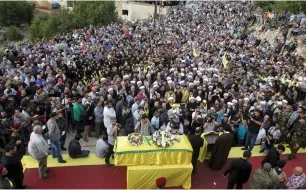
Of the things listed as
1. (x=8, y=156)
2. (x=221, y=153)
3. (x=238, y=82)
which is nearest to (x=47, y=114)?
(x=8, y=156)

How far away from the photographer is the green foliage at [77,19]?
36250 millimetres

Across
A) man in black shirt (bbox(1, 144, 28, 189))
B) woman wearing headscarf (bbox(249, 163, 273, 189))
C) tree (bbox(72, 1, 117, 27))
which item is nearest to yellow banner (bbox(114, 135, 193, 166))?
woman wearing headscarf (bbox(249, 163, 273, 189))

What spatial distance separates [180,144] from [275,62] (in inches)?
536

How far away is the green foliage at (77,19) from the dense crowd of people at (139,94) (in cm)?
1566

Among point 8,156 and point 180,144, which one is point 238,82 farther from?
point 8,156

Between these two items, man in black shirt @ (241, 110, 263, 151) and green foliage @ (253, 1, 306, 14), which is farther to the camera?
green foliage @ (253, 1, 306, 14)

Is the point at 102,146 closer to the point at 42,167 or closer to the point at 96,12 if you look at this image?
the point at 42,167

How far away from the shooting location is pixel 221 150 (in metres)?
8.07

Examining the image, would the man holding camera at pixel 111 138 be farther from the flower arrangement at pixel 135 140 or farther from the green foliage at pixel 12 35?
the green foliage at pixel 12 35

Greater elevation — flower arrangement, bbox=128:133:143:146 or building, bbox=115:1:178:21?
building, bbox=115:1:178:21

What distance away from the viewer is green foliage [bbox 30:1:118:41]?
36250 mm

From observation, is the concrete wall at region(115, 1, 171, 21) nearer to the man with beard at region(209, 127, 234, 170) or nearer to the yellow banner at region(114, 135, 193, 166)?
the man with beard at region(209, 127, 234, 170)

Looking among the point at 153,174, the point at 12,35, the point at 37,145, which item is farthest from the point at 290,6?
the point at 12,35

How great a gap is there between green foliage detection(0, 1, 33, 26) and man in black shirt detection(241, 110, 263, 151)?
50.1 m
